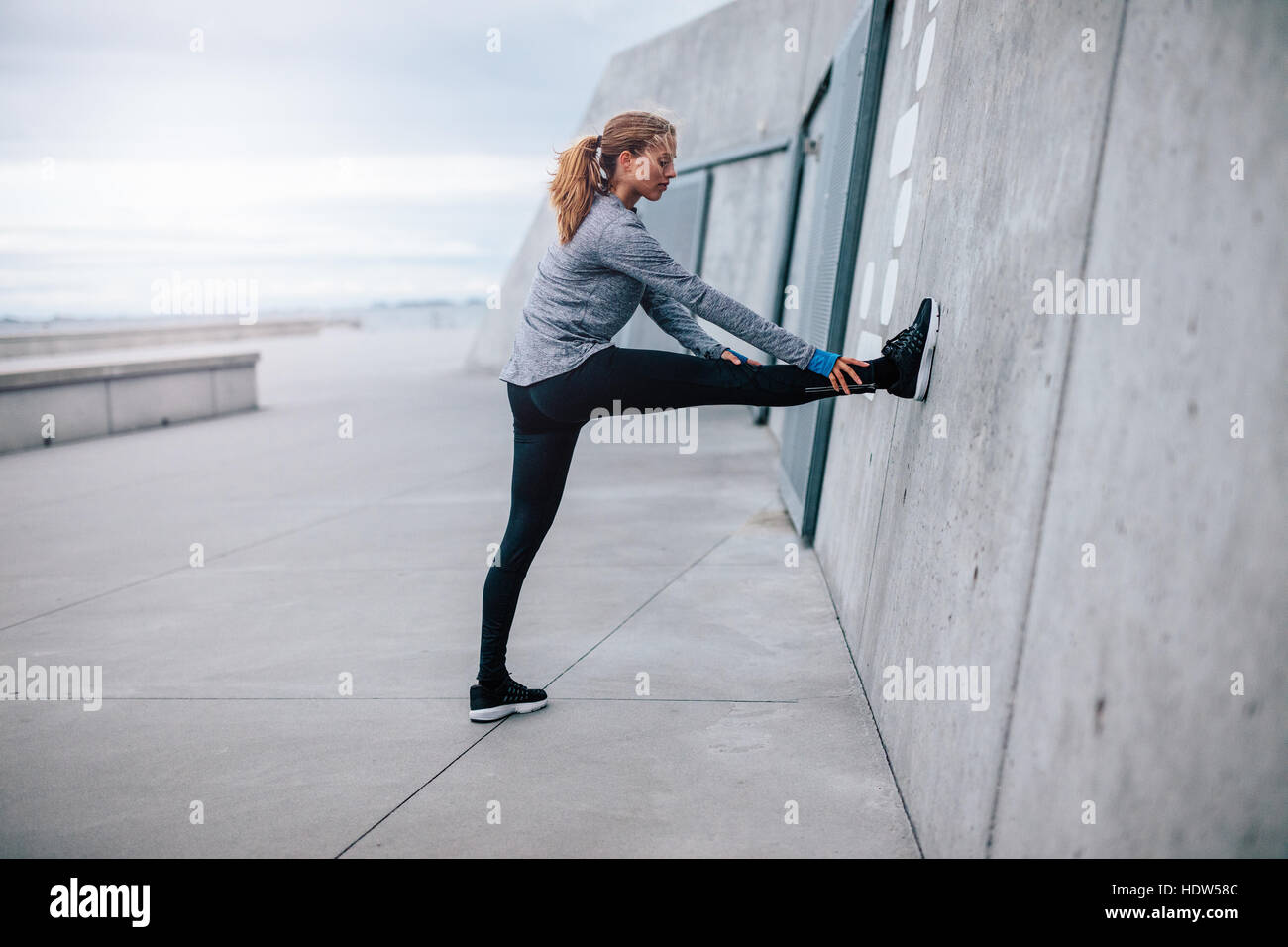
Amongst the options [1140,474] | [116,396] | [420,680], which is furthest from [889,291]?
[116,396]

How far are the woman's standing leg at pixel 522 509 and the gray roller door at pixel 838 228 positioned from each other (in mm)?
2582

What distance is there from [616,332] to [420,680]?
1.71 meters

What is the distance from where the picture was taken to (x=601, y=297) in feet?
12.2

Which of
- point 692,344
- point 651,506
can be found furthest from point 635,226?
point 651,506

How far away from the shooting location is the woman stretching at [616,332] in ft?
11.9

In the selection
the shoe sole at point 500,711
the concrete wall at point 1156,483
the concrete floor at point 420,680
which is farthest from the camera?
the shoe sole at point 500,711

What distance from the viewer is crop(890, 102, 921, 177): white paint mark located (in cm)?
471

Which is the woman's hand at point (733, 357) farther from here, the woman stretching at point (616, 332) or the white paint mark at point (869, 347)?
the white paint mark at point (869, 347)

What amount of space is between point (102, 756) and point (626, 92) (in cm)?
1867

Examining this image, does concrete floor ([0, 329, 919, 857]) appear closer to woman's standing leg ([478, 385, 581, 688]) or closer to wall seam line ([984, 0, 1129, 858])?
woman's standing leg ([478, 385, 581, 688])

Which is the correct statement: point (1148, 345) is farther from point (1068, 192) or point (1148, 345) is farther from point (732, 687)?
point (732, 687)

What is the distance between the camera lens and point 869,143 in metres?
6.17

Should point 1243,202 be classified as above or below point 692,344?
above

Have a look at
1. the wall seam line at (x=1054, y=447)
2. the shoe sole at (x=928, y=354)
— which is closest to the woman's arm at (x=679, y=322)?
the shoe sole at (x=928, y=354)
